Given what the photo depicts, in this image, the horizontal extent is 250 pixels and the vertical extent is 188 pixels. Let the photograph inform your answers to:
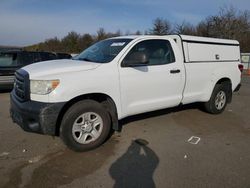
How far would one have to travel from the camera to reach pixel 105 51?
503cm

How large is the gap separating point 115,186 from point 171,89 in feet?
8.50

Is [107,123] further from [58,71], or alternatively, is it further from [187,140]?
[187,140]

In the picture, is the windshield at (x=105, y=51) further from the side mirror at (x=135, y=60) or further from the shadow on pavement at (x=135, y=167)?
the shadow on pavement at (x=135, y=167)

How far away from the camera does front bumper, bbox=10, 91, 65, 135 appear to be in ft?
12.7

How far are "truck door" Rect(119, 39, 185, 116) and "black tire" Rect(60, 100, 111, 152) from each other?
1.50ft

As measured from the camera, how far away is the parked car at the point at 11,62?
362 inches

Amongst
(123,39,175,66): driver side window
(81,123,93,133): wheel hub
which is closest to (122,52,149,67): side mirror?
(123,39,175,66): driver side window

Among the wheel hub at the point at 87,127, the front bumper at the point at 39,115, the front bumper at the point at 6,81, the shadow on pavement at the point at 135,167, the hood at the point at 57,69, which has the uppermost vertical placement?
the hood at the point at 57,69

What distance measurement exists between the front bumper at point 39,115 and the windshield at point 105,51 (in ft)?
4.16

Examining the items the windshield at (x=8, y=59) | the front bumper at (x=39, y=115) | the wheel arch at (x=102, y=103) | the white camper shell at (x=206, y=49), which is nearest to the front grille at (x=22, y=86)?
the front bumper at (x=39, y=115)

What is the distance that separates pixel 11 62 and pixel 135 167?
7518 millimetres

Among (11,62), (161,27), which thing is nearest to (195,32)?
(161,27)

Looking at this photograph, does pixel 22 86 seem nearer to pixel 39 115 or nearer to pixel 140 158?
pixel 39 115

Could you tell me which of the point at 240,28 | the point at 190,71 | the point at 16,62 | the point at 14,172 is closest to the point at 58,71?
the point at 14,172
